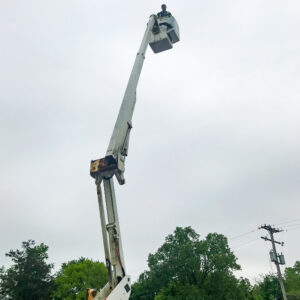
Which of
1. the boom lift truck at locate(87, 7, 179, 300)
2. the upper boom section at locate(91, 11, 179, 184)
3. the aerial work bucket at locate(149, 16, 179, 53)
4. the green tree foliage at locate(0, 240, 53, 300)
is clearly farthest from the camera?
the green tree foliage at locate(0, 240, 53, 300)

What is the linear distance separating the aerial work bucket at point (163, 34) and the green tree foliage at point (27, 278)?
32.3 m

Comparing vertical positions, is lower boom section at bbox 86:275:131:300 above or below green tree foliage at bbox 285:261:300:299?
below

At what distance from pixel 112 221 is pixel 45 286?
34.5 metres

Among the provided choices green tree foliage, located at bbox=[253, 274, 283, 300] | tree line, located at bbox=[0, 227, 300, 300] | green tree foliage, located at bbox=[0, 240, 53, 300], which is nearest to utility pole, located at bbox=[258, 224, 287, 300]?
tree line, located at bbox=[0, 227, 300, 300]

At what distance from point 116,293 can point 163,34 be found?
813 cm

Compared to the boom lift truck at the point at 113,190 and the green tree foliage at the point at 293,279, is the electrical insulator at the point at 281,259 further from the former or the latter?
the green tree foliage at the point at 293,279

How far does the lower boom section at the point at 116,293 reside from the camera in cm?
724

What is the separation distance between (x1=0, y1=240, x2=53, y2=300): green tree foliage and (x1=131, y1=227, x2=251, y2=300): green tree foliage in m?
14.8

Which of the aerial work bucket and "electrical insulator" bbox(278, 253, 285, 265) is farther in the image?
"electrical insulator" bbox(278, 253, 285, 265)

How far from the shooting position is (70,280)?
5769cm

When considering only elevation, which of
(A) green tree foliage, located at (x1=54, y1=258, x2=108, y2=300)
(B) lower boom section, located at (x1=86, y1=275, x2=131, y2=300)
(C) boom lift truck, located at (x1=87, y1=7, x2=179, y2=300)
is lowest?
(B) lower boom section, located at (x1=86, y1=275, x2=131, y2=300)

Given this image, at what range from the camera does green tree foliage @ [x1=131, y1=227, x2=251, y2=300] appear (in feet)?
148

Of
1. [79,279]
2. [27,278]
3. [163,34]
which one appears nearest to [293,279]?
[79,279]

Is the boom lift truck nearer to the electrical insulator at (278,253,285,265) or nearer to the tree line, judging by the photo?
the electrical insulator at (278,253,285,265)
